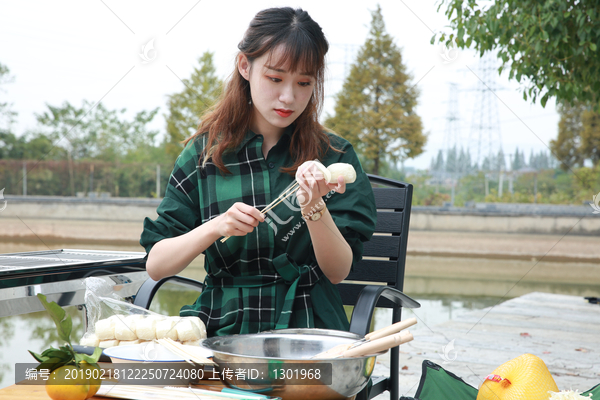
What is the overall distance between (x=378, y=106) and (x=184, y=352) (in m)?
16.0

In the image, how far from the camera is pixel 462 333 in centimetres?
385

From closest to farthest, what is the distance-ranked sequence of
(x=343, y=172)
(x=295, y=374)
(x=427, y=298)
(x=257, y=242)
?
1. (x=295, y=374)
2. (x=343, y=172)
3. (x=257, y=242)
4. (x=427, y=298)

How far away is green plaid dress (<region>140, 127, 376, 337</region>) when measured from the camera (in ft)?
4.00

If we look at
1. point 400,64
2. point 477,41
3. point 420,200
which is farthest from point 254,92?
point 400,64

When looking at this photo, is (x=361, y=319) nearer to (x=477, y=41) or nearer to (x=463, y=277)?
(x=477, y=41)

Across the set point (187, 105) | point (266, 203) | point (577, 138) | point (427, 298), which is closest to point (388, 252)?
point (266, 203)

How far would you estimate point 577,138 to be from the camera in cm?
1531

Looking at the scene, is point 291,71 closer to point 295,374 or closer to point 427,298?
point 295,374

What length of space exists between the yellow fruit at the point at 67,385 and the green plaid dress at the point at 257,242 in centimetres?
52

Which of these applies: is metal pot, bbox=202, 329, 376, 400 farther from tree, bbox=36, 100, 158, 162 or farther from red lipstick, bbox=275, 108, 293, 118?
tree, bbox=36, 100, 158, 162

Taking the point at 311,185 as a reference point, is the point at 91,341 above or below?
below

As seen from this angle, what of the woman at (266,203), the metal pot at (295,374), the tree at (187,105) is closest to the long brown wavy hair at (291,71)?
the woman at (266,203)

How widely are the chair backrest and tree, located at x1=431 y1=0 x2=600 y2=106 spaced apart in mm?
2617

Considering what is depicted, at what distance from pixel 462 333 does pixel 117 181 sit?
14.6m
